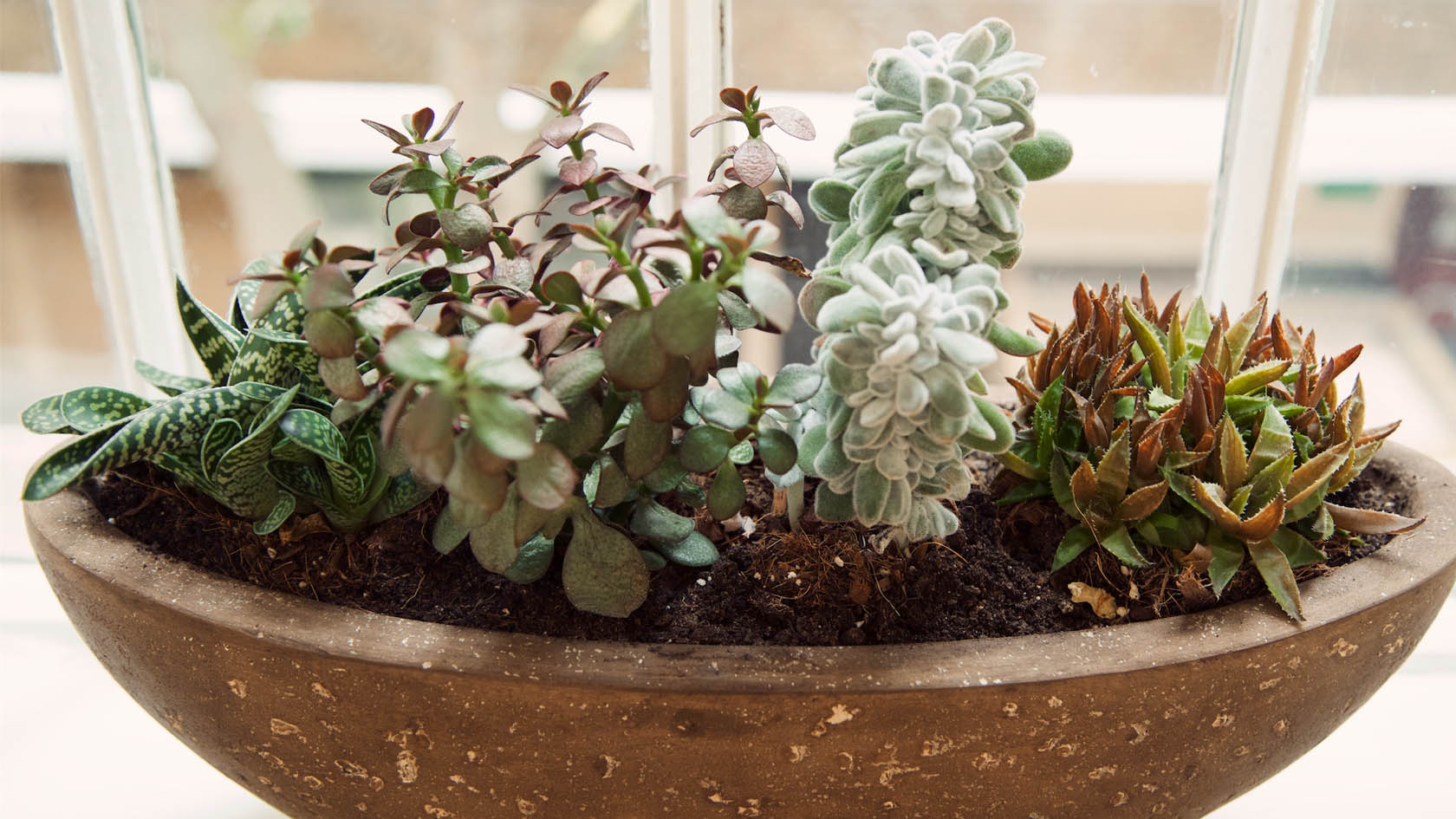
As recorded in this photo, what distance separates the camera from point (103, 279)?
1287mm

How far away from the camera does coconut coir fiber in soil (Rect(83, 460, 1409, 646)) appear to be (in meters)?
0.68

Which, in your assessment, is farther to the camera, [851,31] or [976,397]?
[851,31]

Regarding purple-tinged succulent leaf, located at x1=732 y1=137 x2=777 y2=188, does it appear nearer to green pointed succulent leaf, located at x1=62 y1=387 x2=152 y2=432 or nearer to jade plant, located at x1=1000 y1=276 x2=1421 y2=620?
jade plant, located at x1=1000 y1=276 x2=1421 y2=620

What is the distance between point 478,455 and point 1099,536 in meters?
0.45

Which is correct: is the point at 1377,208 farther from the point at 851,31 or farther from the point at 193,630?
the point at 193,630

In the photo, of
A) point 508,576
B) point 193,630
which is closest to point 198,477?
point 193,630

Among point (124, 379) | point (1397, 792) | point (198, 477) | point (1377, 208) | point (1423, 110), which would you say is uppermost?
point (1423, 110)

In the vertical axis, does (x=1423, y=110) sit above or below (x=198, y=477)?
above

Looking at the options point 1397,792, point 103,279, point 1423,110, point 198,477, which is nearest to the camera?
point 198,477

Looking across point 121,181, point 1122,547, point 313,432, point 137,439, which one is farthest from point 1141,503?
point 121,181

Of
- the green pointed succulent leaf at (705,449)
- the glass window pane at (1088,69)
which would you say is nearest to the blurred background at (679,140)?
the glass window pane at (1088,69)

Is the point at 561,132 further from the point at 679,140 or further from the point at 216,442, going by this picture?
the point at 679,140

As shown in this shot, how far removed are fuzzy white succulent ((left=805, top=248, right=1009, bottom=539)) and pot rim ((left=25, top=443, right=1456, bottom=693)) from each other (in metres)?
0.10

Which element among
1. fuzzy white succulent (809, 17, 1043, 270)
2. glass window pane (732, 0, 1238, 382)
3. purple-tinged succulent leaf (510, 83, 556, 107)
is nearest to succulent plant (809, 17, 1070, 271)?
fuzzy white succulent (809, 17, 1043, 270)
